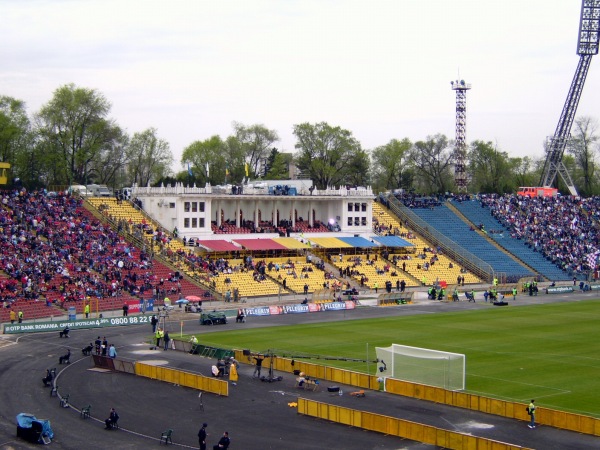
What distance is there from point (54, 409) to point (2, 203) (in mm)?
44437

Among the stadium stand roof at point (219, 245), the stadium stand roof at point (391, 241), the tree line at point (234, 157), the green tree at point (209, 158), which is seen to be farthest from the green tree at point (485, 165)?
the stadium stand roof at point (219, 245)

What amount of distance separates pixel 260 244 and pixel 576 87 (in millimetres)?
62001

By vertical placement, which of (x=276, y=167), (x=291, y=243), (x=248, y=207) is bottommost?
(x=291, y=243)

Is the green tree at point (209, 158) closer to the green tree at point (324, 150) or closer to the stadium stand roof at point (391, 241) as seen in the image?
the green tree at point (324, 150)

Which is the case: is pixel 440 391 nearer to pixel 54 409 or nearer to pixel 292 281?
pixel 54 409

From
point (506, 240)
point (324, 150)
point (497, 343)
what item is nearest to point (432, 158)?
point (324, 150)

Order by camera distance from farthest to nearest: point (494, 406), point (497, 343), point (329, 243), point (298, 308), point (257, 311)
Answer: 1. point (329, 243)
2. point (298, 308)
3. point (257, 311)
4. point (497, 343)
5. point (494, 406)

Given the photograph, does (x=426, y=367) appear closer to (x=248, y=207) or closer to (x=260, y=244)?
(x=260, y=244)

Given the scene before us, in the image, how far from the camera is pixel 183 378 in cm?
4166

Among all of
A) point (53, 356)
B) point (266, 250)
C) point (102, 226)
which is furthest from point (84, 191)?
point (53, 356)

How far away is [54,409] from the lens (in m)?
36.9

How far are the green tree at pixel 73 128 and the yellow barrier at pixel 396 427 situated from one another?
250ft

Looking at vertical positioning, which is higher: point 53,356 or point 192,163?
point 192,163

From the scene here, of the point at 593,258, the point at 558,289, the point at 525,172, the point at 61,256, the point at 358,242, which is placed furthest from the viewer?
the point at 525,172
